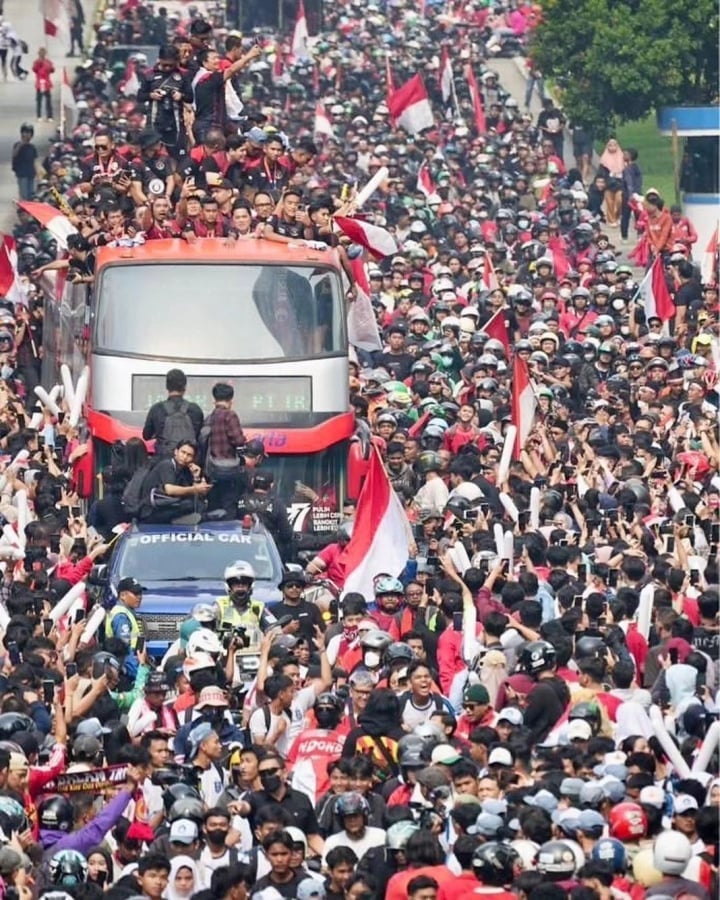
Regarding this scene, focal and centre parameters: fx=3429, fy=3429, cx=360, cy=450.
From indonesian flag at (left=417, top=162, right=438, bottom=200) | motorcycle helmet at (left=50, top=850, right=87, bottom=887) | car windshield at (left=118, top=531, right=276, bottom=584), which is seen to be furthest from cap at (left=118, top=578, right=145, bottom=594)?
indonesian flag at (left=417, top=162, right=438, bottom=200)

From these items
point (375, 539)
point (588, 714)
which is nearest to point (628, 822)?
point (588, 714)

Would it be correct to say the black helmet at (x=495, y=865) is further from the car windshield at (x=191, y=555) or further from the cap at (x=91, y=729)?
the car windshield at (x=191, y=555)

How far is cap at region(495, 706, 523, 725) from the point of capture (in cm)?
1644

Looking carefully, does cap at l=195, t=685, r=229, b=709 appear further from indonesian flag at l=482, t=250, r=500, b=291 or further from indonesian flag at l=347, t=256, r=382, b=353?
indonesian flag at l=482, t=250, r=500, b=291

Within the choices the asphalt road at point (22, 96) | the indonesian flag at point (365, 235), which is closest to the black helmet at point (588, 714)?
the indonesian flag at point (365, 235)

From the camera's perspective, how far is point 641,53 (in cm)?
4656

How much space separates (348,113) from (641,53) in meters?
4.76

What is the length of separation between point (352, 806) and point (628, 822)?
126 centimetres

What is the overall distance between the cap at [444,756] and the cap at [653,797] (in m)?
1.16

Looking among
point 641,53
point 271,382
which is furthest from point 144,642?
point 641,53

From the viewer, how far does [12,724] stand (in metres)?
16.5

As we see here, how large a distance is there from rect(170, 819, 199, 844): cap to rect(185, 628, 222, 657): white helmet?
350 centimetres

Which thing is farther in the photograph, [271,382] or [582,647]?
[271,382]

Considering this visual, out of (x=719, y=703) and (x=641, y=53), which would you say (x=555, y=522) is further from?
(x=641, y=53)
